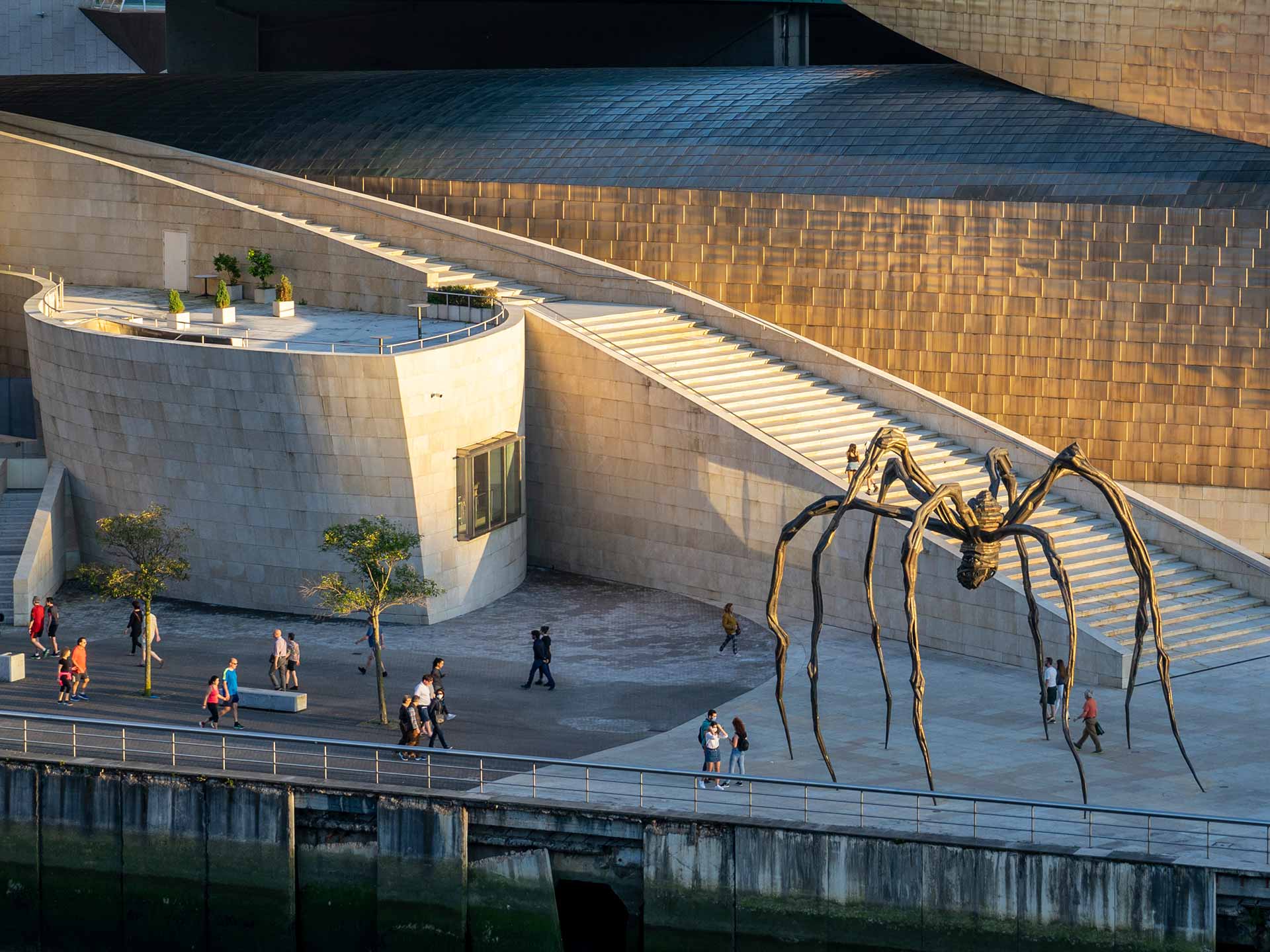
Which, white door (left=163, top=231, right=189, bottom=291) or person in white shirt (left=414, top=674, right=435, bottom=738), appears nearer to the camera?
person in white shirt (left=414, top=674, right=435, bottom=738)

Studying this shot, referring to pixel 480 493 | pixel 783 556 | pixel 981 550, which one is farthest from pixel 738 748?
pixel 480 493

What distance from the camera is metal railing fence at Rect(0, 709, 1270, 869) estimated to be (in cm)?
3006

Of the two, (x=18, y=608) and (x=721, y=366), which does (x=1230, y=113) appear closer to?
(x=721, y=366)

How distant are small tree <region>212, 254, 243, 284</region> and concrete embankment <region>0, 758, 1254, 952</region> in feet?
65.0

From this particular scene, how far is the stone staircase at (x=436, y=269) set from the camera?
49844 mm

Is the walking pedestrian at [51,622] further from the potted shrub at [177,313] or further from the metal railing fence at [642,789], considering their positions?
the potted shrub at [177,313]

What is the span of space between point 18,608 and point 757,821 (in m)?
18.1

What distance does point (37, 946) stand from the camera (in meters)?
33.2

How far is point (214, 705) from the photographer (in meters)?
36.0

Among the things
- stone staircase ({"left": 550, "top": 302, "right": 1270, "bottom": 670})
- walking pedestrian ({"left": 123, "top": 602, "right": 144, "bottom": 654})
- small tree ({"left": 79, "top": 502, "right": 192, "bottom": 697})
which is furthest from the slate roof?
walking pedestrian ({"left": 123, "top": 602, "right": 144, "bottom": 654})

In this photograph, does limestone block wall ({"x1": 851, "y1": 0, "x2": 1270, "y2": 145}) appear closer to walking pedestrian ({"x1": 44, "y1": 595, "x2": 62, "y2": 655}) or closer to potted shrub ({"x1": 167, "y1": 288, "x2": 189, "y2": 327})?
potted shrub ({"x1": 167, "y1": 288, "x2": 189, "y2": 327})

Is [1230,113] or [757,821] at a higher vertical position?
[1230,113]

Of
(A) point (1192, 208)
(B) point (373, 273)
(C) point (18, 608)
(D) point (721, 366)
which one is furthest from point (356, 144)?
(A) point (1192, 208)

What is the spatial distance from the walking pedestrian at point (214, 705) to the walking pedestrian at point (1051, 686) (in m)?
13.1
